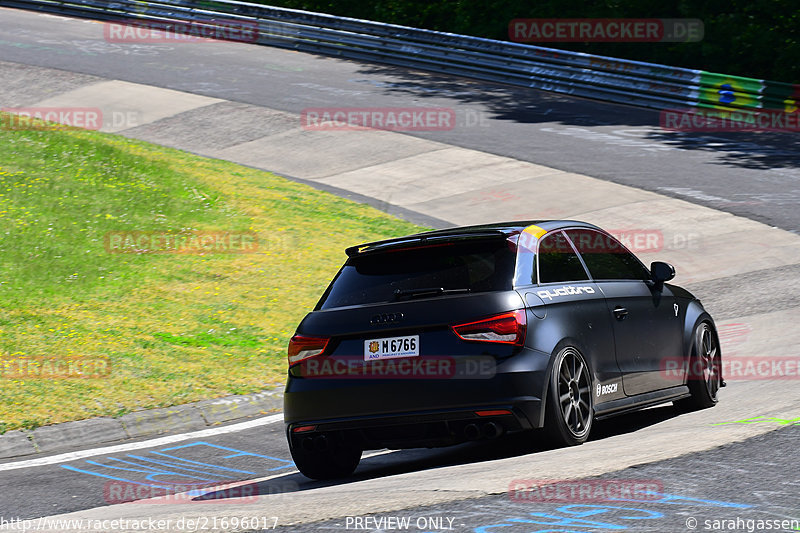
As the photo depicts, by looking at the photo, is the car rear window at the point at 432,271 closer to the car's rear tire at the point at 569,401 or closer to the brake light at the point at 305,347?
the brake light at the point at 305,347

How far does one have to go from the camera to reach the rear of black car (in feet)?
21.8

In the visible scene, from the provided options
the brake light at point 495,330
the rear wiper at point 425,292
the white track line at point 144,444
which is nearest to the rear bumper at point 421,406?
the brake light at point 495,330

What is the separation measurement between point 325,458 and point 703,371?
3193 millimetres

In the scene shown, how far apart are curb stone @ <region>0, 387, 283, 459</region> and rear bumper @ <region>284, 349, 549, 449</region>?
2.60 meters

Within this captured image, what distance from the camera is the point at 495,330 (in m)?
6.68

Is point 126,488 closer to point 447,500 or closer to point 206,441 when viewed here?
point 206,441

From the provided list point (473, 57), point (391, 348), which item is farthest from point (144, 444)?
point (473, 57)

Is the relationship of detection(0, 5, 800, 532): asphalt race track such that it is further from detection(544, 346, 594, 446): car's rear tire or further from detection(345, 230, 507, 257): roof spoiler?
detection(345, 230, 507, 257): roof spoiler

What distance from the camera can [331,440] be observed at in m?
7.05

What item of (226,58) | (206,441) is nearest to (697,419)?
(206,441)

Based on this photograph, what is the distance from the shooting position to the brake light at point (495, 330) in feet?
21.9

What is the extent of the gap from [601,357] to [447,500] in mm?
2254

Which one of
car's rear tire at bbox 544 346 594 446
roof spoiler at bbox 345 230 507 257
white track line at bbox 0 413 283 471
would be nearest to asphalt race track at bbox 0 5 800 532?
white track line at bbox 0 413 283 471

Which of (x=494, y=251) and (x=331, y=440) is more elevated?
(x=494, y=251)
